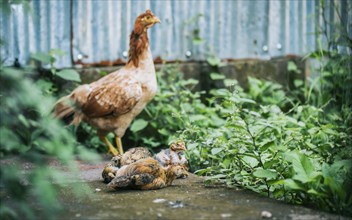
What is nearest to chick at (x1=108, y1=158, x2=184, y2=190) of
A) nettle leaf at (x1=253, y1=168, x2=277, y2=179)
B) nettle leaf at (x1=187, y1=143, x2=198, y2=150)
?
nettle leaf at (x1=187, y1=143, x2=198, y2=150)

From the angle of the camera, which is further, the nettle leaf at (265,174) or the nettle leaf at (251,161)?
the nettle leaf at (251,161)

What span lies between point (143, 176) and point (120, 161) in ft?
1.95

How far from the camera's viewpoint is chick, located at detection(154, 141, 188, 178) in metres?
4.58

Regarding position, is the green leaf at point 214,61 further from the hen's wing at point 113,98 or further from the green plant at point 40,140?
the green plant at point 40,140

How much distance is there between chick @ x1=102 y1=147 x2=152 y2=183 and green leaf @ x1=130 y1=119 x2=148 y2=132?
1471 mm

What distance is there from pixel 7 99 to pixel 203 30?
4878 millimetres

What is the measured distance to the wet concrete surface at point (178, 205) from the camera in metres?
3.51

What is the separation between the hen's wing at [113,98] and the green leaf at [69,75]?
0.57m

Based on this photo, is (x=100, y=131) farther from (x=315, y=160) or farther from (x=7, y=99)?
(x=7, y=99)

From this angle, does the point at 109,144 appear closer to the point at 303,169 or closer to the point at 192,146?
the point at 192,146

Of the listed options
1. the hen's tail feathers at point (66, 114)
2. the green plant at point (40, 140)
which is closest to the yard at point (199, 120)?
the green plant at point (40, 140)

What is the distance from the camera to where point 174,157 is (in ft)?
15.2

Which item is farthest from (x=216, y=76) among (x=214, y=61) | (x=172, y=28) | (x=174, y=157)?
(x=174, y=157)

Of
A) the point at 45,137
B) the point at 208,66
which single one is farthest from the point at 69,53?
the point at 45,137
